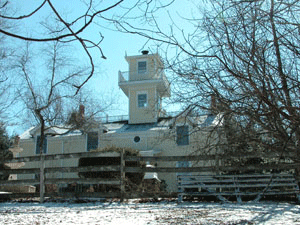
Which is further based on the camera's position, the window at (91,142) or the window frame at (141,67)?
the window frame at (141,67)

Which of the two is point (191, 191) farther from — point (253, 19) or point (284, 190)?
point (253, 19)

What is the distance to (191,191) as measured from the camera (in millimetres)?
9430

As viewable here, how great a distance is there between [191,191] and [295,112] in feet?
20.2

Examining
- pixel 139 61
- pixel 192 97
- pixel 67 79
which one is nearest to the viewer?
pixel 192 97

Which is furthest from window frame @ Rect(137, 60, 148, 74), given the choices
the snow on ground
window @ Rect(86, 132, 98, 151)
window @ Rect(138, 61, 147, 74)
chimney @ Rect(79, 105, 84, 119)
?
the snow on ground

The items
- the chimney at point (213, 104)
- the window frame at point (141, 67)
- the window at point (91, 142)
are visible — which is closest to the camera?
the chimney at point (213, 104)

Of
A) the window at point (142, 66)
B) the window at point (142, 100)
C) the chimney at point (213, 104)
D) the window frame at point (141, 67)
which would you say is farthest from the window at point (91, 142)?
the chimney at point (213, 104)

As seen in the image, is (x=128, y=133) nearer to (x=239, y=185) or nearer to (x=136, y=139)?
(x=136, y=139)

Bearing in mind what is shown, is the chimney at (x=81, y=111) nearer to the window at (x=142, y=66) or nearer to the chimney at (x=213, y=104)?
the window at (x=142, y=66)

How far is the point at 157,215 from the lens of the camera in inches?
270

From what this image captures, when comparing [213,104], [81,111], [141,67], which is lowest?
[213,104]

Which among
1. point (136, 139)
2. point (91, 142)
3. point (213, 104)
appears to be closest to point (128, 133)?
point (136, 139)

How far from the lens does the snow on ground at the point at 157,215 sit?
243 inches

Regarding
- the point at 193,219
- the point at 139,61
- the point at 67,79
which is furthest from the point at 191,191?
the point at 139,61
